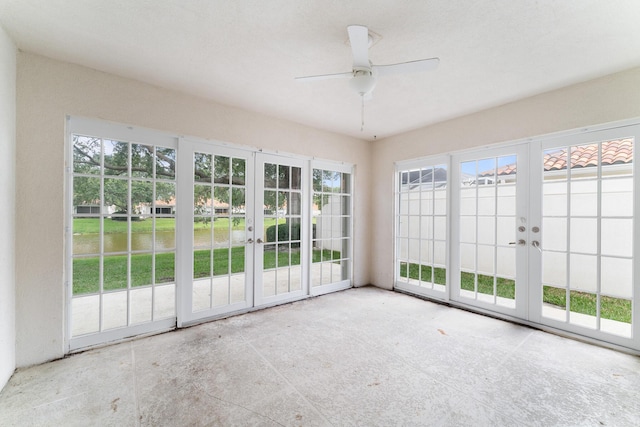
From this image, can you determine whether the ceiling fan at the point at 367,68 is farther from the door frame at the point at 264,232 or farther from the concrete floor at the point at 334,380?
the concrete floor at the point at 334,380

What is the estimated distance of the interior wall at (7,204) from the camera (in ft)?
6.28

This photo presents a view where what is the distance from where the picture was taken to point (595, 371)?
85.2 inches

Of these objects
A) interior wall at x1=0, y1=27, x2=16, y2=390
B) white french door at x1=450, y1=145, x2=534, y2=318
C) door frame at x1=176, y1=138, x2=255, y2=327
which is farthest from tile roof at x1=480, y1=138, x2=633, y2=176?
interior wall at x1=0, y1=27, x2=16, y2=390

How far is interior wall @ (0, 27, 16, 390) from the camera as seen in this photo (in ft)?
6.28

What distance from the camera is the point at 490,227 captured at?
11.4 feet

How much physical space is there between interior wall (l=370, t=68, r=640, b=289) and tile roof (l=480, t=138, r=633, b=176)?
257 mm

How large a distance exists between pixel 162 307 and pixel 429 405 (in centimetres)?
293

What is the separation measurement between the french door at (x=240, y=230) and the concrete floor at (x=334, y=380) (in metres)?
0.48

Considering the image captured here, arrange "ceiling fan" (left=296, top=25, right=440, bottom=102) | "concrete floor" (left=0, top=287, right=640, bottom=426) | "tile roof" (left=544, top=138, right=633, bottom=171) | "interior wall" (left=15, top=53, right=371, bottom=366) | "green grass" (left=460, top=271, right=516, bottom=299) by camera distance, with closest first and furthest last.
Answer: "concrete floor" (left=0, top=287, right=640, bottom=426) < "ceiling fan" (left=296, top=25, right=440, bottom=102) < "interior wall" (left=15, top=53, right=371, bottom=366) < "tile roof" (left=544, top=138, right=633, bottom=171) < "green grass" (left=460, top=271, right=516, bottom=299)

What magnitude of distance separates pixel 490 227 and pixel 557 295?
1155mm

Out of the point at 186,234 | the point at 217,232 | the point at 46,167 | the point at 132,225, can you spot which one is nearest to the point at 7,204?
the point at 46,167

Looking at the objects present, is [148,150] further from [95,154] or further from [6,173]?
[6,173]

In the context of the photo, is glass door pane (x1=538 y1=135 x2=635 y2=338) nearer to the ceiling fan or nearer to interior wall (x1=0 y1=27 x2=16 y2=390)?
the ceiling fan

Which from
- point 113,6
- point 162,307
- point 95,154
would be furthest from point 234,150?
point 162,307
